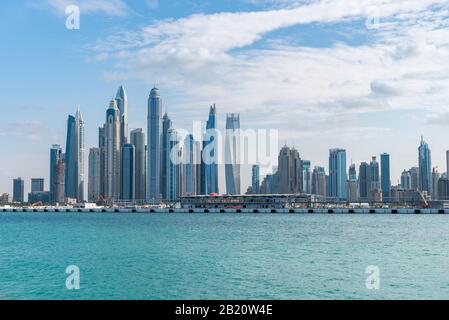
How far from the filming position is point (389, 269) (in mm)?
38906

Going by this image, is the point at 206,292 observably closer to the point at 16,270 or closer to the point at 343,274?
the point at 343,274

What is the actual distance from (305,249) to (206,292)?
25824mm

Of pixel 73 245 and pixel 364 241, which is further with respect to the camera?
pixel 364 241

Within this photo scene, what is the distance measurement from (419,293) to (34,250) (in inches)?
1651

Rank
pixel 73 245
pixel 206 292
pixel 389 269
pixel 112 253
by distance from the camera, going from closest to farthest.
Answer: pixel 206 292
pixel 389 269
pixel 112 253
pixel 73 245

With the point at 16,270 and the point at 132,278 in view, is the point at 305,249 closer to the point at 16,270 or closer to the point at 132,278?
the point at 132,278

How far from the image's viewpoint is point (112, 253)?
165ft

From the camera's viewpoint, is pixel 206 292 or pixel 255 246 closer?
pixel 206 292

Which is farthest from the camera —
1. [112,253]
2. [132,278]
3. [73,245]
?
[73,245]

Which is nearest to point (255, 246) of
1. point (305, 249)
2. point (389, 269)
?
point (305, 249)
